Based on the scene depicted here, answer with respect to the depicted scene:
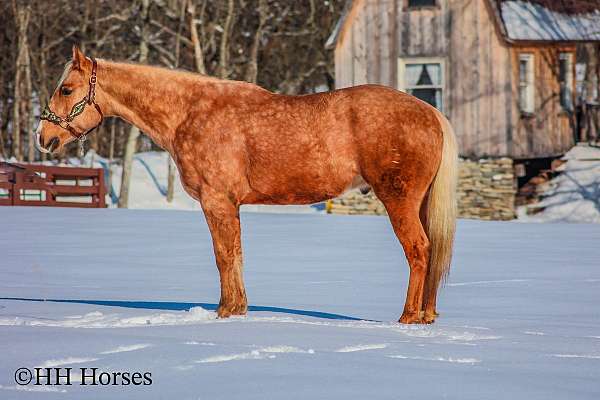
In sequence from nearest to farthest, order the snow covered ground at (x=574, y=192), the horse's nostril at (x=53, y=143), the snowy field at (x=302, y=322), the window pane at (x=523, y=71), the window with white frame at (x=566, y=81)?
the snowy field at (x=302, y=322) < the horse's nostril at (x=53, y=143) < the snow covered ground at (x=574, y=192) < the window pane at (x=523, y=71) < the window with white frame at (x=566, y=81)

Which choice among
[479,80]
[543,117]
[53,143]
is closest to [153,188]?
[479,80]

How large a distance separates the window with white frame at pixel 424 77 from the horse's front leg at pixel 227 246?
20.7 metres

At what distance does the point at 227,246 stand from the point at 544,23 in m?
21.8

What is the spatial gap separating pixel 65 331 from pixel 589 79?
30.6 meters

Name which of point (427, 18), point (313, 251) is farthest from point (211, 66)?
point (313, 251)

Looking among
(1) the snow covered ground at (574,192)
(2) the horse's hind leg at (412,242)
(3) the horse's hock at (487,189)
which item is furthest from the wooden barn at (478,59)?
(2) the horse's hind leg at (412,242)

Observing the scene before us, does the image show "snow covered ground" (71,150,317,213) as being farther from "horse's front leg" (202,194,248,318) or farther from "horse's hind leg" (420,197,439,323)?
"horse's hind leg" (420,197,439,323)

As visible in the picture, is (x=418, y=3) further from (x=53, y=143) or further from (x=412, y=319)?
(x=412, y=319)

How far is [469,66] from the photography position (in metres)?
28.5

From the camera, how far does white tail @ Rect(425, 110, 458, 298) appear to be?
8312 mm

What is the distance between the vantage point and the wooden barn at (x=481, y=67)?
28328mm

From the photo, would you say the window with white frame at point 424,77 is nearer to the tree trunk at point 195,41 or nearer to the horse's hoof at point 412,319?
the tree trunk at point 195,41

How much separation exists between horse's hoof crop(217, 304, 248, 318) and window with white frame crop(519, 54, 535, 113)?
2163 cm

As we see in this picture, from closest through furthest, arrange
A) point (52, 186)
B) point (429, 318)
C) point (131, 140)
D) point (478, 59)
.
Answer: point (429, 318)
point (52, 186)
point (478, 59)
point (131, 140)
